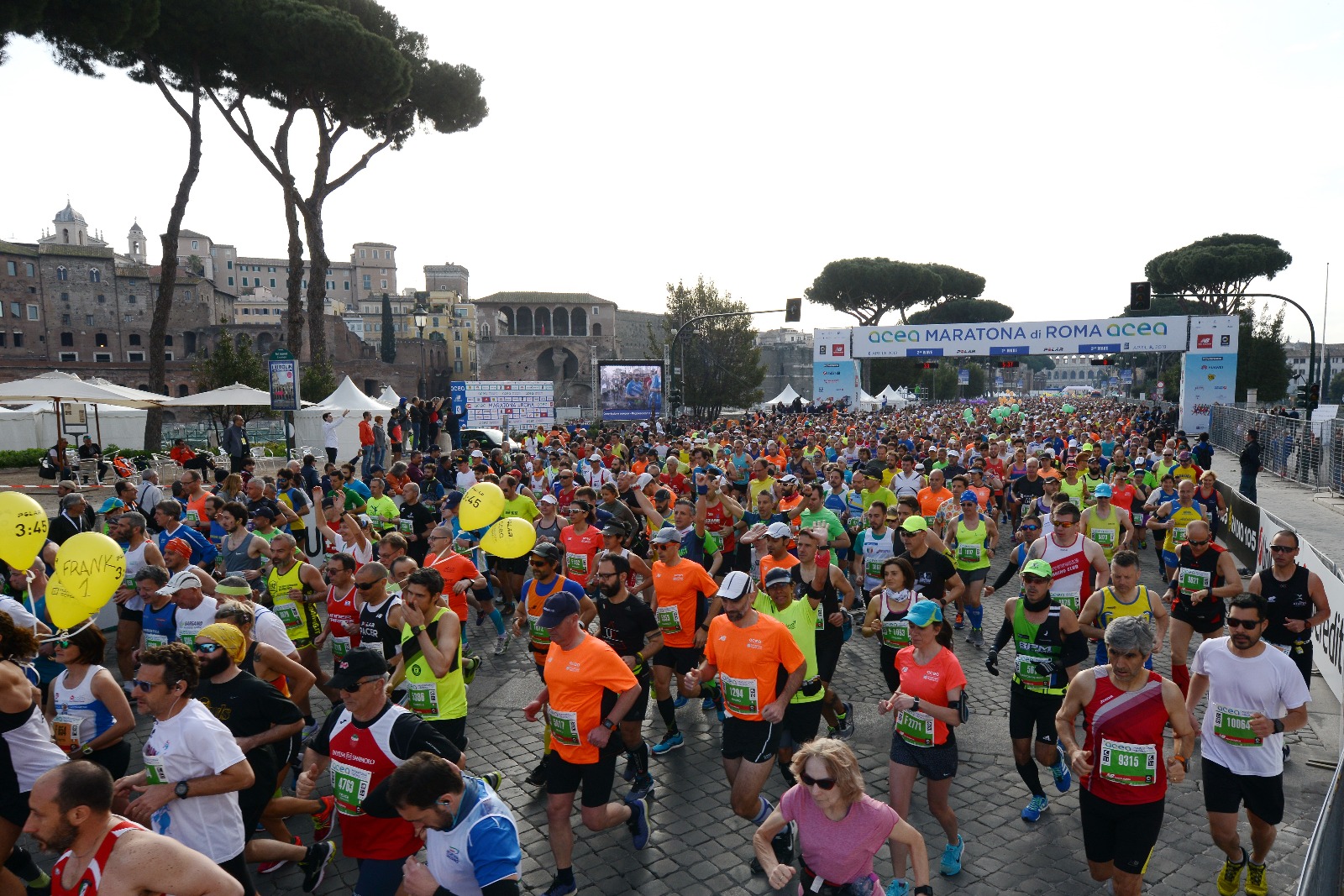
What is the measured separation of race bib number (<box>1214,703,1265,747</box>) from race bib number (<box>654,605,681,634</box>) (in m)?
3.40

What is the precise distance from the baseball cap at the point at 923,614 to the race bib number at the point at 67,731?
4528 mm

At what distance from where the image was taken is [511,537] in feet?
24.4

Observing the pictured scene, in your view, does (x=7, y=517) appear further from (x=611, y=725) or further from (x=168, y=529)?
(x=611, y=725)

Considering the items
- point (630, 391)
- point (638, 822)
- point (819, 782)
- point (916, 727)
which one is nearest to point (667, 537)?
point (638, 822)

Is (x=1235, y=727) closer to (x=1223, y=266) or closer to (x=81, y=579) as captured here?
(x=81, y=579)

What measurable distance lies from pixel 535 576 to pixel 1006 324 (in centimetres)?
3683

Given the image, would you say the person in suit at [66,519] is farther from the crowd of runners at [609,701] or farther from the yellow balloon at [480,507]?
the yellow balloon at [480,507]

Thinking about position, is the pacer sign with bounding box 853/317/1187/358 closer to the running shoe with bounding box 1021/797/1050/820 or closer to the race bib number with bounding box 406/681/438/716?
the running shoe with bounding box 1021/797/1050/820

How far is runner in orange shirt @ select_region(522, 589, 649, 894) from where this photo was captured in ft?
14.5

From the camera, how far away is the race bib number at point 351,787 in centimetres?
366

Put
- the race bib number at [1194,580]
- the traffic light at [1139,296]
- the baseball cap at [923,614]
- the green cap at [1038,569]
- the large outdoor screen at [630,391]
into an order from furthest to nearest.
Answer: the large outdoor screen at [630,391]
the traffic light at [1139,296]
the race bib number at [1194,580]
the green cap at [1038,569]
the baseball cap at [923,614]

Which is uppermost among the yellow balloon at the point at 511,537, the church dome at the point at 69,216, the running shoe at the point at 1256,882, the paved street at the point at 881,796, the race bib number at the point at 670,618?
the church dome at the point at 69,216

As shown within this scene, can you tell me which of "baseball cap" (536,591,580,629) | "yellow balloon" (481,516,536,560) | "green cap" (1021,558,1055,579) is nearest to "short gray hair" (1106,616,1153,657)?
"green cap" (1021,558,1055,579)

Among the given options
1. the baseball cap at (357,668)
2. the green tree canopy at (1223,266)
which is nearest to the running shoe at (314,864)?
the baseball cap at (357,668)
